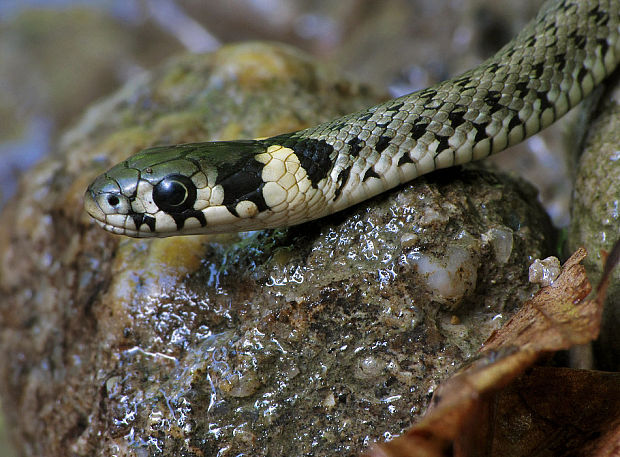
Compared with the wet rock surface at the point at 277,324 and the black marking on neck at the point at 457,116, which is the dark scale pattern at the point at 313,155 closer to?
the wet rock surface at the point at 277,324

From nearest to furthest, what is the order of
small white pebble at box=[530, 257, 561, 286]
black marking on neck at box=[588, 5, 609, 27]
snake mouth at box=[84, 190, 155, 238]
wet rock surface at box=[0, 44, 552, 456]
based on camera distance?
wet rock surface at box=[0, 44, 552, 456], small white pebble at box=[530, 257, 561, 286], snake mouth at box=[84, 190, 155, 238], black marking on neck at box=[588, 5, 609, 27]

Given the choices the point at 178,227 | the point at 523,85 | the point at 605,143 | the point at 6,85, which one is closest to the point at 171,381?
the point at 178,227

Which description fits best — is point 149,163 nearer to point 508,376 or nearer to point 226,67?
point 226,67

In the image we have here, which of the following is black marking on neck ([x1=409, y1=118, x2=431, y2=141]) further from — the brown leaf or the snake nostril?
the snake nostril

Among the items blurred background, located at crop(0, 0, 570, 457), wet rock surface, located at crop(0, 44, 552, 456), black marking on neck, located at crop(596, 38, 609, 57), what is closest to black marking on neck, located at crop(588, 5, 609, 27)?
black marking on neck, located at crop(596, 38, 609, 57)

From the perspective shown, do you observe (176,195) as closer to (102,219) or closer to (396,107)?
(102,219)
